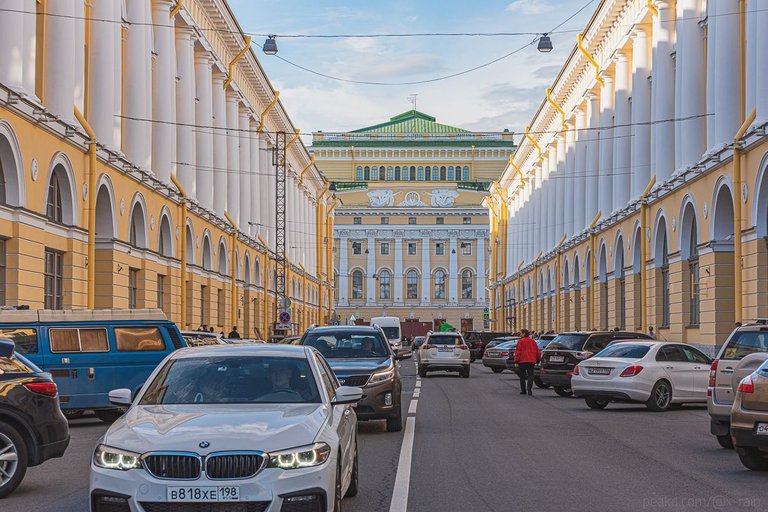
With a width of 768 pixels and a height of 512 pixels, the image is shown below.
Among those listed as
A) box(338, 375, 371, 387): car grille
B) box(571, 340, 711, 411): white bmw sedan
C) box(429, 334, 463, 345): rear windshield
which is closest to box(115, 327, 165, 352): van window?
box(338, 375, 371, 387): car grille

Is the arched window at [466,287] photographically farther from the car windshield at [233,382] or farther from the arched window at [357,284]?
the car windshield at [233,382]

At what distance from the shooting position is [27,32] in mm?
27484

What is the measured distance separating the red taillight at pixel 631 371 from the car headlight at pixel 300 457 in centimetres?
1585

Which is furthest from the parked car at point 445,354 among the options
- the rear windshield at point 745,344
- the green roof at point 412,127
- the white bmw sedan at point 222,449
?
the green roof at point 412,127

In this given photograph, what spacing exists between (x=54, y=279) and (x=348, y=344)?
14369 mm

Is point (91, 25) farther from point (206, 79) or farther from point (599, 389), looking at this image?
point (599, 389)

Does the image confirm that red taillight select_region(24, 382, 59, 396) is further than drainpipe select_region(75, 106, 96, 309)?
No

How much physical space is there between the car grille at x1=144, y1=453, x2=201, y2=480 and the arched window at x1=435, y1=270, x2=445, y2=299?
12393cm

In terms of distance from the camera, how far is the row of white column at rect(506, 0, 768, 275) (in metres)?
33.3

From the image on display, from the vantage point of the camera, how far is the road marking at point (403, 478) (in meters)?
10.2

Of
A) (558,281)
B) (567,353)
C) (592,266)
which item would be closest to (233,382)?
(567,353)

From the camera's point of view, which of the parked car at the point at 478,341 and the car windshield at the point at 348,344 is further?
the parked car at the point at 478,341

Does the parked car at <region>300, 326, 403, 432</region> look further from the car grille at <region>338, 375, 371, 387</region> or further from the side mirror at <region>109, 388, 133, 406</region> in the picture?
the side mirror at <region>109, 388, 133, 406</region>

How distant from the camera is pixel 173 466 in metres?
7.71
